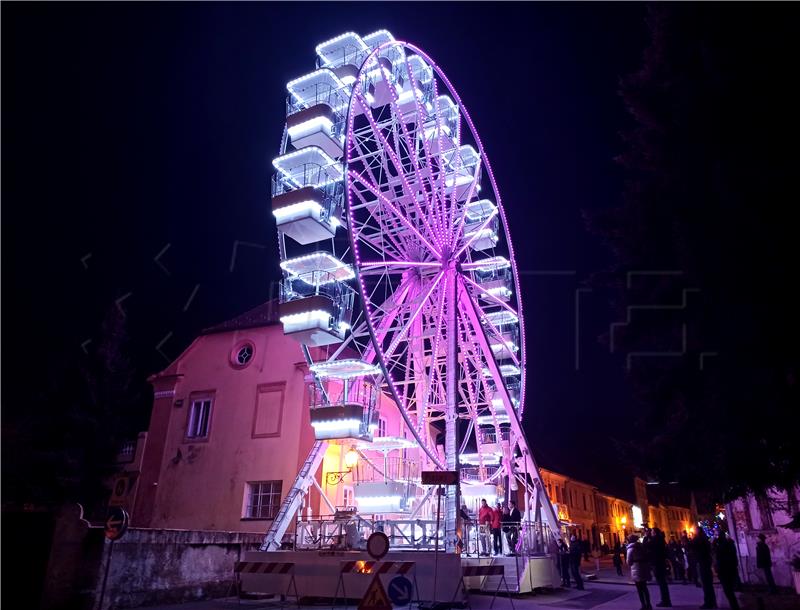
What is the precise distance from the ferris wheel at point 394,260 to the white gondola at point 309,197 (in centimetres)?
4

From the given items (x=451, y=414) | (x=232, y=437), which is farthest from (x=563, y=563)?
(x=232, y=437)

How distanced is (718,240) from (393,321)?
40.2 feet

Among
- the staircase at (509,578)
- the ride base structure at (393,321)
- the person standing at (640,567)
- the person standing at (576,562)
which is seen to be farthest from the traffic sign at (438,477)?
the person standing at (576,562)

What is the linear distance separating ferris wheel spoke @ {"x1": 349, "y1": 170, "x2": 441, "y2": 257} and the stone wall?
10602 mm

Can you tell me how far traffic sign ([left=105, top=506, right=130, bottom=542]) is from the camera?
408 inches

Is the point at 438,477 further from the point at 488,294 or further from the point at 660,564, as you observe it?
the point at 488,294

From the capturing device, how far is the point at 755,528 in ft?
69.0

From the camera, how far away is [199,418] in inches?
1050

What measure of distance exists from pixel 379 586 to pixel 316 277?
32.5 ft

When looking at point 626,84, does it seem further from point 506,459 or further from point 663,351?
point 506,459

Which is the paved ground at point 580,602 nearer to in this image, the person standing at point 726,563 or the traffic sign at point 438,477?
the person standing at point 726,563

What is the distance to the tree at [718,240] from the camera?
9.59m

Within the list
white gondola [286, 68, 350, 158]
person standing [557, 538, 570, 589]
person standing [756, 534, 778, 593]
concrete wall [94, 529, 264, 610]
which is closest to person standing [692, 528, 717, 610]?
person standing [756, 534, 778, 593]

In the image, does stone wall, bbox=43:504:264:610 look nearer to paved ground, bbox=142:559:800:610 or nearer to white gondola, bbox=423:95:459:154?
paved ground, bbox=142:559:800:610
